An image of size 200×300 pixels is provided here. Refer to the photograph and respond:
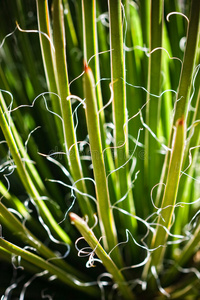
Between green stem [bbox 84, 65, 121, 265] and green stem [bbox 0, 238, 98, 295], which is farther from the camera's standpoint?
green stem [bbox 0, 238, 98, 295]

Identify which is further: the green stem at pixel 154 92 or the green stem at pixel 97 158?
the green stem at pixel 154 92

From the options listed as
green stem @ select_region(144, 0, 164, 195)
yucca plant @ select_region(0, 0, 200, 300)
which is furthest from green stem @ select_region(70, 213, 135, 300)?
green stem @ select_region(144, 0, 164, 195)

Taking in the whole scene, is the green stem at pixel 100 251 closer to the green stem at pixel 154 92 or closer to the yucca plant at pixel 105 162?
the yucca plant at pixel 105 162

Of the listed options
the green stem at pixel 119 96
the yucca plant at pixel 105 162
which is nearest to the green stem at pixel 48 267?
the yucca plant at pixel 105 162

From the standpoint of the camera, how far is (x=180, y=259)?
0.49 m

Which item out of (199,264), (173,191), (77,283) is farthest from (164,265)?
(173,191)

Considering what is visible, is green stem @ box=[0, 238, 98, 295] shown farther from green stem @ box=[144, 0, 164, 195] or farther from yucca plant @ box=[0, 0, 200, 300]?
green stem @ box=[144, 0, 164, 195]

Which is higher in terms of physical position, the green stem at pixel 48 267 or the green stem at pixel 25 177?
the green stem at pixel 25 177

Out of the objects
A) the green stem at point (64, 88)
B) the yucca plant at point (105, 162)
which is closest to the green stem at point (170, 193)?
the yucca plant at point (105, 162)

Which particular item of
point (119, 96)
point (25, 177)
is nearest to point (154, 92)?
point (119, 96)

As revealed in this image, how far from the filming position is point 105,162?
1.51ft

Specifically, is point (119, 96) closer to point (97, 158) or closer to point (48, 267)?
point (97, 158)

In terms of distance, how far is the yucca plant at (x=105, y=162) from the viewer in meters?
0.36

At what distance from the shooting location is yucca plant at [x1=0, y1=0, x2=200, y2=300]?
0.36 m
